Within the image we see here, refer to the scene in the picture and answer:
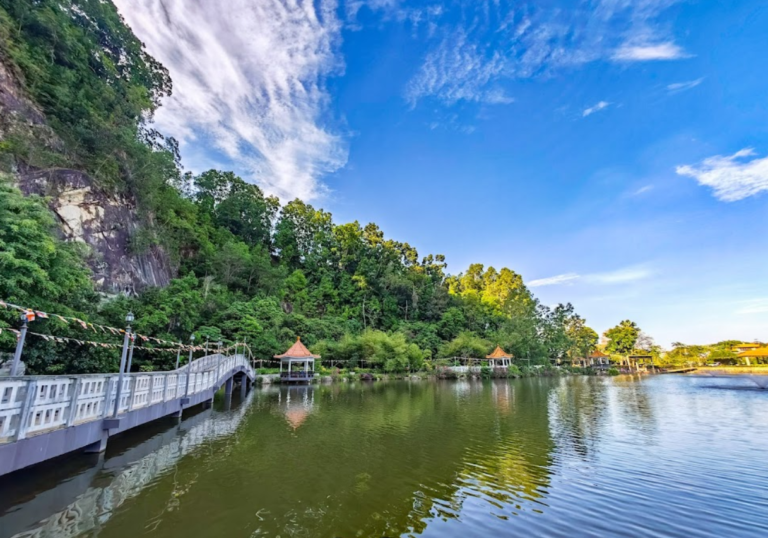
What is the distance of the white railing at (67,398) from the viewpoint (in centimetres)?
461

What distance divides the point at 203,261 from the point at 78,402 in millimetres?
29671

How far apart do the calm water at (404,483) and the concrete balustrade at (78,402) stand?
790 millimetres

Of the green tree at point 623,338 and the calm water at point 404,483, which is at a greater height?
the green tree at point 623,338

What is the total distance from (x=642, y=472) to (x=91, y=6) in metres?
34.3

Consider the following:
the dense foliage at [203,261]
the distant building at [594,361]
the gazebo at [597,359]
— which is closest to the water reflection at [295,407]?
the dense foliage at [203,261]

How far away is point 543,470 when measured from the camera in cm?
689

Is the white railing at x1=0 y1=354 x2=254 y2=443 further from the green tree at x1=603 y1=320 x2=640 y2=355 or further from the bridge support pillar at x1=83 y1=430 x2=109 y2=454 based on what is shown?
the green tree at x1=603 y1=320 x2=640 y2=355

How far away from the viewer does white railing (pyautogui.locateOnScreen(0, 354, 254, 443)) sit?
461 centimetres

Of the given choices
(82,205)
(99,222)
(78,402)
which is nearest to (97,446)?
(78,402)

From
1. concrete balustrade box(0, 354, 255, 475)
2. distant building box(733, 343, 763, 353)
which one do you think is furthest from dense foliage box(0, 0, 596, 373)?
distant building box(733, 343, 763, 353)

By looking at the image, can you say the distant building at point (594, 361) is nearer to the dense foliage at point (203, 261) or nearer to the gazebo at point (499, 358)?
the dense foliage at point (203, 261)

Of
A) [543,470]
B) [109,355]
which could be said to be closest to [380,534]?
[543,470]

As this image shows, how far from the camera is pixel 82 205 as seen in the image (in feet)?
58.9

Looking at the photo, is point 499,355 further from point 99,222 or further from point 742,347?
point 742,347
